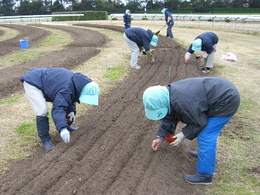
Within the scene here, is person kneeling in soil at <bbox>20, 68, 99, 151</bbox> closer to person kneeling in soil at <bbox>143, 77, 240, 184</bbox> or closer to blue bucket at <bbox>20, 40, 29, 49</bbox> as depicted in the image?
person kneeling in soil at <bbox>143, 77, 240, 184</bbox>

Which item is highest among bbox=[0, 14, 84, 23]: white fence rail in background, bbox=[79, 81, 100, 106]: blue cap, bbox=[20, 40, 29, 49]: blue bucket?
bbox=[0, 14, 84, 23]: white fence rail in background

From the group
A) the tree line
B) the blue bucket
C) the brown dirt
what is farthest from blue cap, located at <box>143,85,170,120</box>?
the tree line

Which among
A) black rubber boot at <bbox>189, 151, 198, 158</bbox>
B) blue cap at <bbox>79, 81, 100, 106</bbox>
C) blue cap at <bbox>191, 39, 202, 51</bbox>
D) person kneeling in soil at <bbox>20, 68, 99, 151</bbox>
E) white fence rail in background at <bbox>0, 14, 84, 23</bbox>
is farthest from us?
white fence rail in background at <bbox>0, 14, 84, 23</bbox>

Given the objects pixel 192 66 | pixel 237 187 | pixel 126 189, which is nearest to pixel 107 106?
pixel 126 189

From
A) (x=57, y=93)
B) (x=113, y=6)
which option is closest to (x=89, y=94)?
(x=57, y=93)

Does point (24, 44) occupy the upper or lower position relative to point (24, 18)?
lower

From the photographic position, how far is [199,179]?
10.5 ft

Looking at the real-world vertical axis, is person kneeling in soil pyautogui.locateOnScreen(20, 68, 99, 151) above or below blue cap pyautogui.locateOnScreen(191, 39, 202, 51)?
below

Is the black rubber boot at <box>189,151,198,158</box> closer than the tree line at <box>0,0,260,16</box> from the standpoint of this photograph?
Yes

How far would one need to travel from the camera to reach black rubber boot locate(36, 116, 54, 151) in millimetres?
3813

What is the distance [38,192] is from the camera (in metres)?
3.11

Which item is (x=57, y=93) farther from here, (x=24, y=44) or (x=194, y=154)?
(x=24, y=44)

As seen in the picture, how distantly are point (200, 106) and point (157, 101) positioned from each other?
468mm

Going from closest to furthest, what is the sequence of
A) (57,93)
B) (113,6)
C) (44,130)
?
(57,93) → (44,130) → (113,6)
